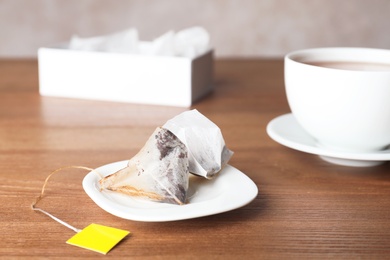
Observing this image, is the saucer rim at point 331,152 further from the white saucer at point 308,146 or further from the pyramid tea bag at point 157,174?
the pyramid tea bag at point 157,174

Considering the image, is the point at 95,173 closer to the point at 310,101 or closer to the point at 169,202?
the point at 169,202

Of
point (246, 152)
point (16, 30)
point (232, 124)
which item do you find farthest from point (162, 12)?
point (246, 152)

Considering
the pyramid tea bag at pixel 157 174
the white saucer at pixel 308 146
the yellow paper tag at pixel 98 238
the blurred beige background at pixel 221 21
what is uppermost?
the pyramid tea bag at pixel 157 174

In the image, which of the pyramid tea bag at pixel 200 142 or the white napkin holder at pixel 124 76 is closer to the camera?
the pyramid tea bag at pixel 200 142

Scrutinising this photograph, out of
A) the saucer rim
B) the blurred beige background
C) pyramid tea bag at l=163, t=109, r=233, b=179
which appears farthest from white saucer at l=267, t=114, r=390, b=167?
the blurred beige background

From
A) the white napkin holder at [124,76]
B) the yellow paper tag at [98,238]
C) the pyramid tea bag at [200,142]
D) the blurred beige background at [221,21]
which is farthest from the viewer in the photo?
the blurred beige background at [221,21]

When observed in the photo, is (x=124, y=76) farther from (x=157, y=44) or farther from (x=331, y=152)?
(x=331, y=152)

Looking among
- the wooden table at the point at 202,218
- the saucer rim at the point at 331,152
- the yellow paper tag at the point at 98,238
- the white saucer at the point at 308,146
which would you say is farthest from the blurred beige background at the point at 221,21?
the yellow paper tag at the point at 98,238
